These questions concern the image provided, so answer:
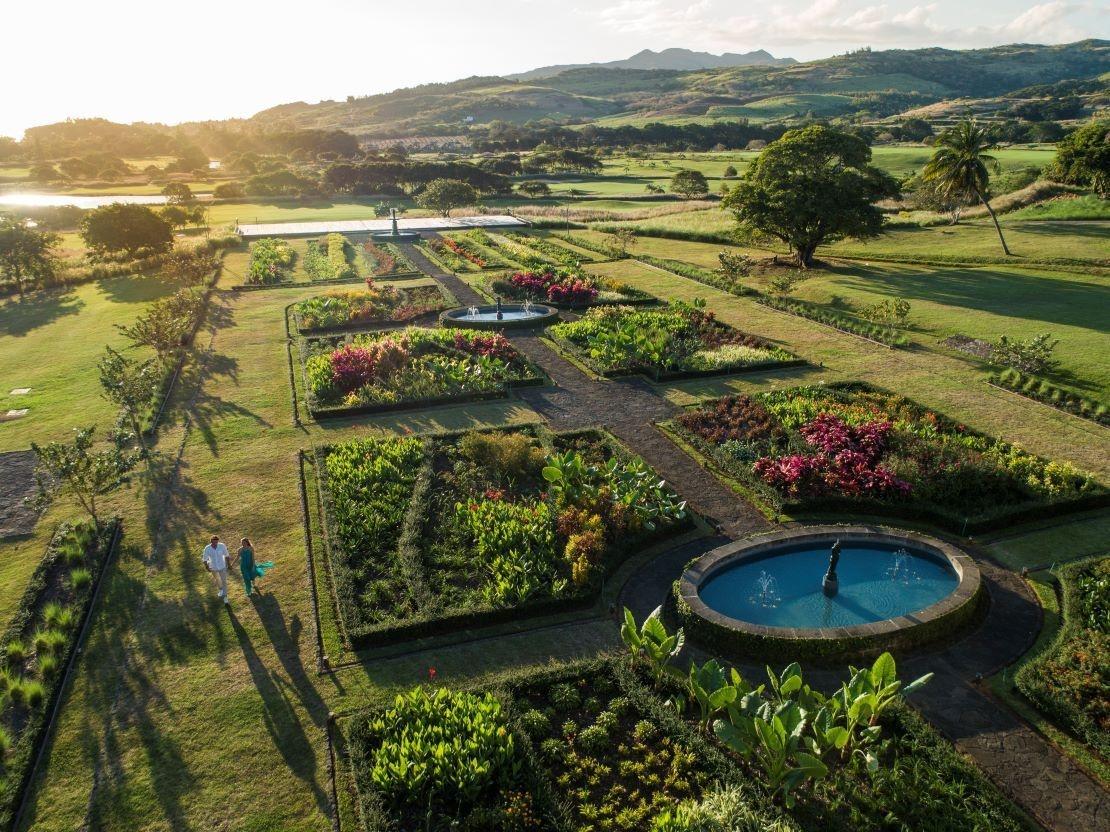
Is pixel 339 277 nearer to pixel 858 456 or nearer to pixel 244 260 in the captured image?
pixel 244 260

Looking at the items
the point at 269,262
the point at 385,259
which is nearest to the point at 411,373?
the point at 385,259

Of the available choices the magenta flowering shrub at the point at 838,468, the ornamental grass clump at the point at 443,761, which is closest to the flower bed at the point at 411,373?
the magenta flowering shrub at the point at 838,468

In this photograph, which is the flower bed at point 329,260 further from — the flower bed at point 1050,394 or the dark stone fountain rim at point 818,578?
the flower bed at point 1050,394

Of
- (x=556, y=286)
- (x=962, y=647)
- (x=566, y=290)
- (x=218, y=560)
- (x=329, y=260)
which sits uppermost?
(x=329, y=260)

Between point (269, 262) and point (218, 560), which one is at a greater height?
point (269, 262)

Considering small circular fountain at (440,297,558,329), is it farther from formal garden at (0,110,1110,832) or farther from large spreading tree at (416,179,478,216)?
large spreading tree at (416,179,478,216)

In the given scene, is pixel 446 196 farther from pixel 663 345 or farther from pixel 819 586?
pixel 819 586

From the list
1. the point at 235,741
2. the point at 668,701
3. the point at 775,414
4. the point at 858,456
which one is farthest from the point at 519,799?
the point at 775,414
